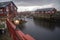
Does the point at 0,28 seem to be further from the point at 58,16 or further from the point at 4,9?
the point at 58,16

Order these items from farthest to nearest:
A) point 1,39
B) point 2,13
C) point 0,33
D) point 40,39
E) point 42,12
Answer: point 42,12, point 2,13, point 40,39, point 0,33, point 1,39

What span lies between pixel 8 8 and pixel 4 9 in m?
2.96

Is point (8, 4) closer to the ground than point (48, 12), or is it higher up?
higher up

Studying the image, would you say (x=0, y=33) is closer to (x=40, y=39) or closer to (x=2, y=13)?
(x=40, y=39)

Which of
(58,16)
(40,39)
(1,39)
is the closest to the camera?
(1,39)

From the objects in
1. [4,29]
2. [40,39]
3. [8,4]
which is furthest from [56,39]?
[8,4]

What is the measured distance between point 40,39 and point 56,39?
4.05 metres

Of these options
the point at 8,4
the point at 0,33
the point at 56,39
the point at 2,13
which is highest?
the point at 8,4

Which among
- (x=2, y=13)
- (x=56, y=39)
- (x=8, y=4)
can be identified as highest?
(x=8, y=4)

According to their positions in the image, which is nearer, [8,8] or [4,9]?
[4,9]

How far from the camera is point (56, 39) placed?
2703 cm

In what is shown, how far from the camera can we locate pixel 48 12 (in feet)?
310

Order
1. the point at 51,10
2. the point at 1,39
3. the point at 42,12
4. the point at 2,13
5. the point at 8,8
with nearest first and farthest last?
the point at 1,39, the point at 2,13, the point at 8,8, the point at 51,10, the point at 42,12

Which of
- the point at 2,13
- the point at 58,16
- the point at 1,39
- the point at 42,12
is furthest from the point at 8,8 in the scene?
the point at 42,12
